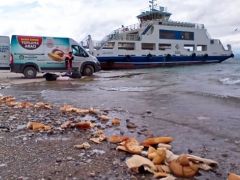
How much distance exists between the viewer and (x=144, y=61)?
43406 mm

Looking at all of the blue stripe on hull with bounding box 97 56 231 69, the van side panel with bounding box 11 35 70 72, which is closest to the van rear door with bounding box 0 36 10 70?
the van side panel with bounding box 11 35 70 72

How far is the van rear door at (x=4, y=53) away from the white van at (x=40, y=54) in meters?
1.00

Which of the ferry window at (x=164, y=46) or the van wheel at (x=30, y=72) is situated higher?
the ferry window at (x=164, y=46)

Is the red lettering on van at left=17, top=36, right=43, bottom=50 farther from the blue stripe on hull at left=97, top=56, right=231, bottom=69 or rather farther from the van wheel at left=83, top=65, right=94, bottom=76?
the blue stripe on hull at left=97, top=56, right=231, bottom=69

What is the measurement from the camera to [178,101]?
12906mm

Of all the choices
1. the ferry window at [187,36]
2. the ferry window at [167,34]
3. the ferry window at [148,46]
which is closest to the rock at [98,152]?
the ferry window at [148,46]

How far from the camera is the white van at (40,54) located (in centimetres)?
2253

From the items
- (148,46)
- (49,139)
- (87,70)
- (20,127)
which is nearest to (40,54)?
(87,70)

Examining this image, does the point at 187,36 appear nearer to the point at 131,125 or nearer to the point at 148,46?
the point at 148,46

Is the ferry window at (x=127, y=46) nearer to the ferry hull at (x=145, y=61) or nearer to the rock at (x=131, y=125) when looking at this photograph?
the ferry hull at (x=145, y=61)

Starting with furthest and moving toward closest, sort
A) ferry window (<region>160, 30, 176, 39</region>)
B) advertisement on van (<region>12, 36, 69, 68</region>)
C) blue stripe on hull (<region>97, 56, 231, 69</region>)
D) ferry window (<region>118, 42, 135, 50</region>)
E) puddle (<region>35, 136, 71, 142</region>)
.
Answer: ferry window (<region>160, 30, 176, 39</region>), ferry window (<region>118, 42, 135, 50</region>), blue stripe on hull (<region>97, 56, 231, 69</region>), advertisement on van (<region>12, 36, 69, 68</region>), puddle (<region>35, 136, 71, 142</region>)

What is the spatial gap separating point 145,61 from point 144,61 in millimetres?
155

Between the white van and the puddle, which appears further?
the white van

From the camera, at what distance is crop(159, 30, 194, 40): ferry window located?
45.8 m
